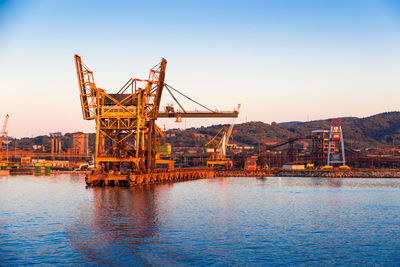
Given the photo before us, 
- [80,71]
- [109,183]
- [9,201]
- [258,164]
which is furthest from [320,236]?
[258,164]

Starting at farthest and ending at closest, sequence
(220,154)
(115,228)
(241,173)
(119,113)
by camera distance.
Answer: (220,154) → (241,173) → (119,113) → (115,228)

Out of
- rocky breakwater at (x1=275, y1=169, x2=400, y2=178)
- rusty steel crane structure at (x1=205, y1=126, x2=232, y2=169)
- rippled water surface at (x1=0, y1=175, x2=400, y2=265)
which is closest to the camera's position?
rippled water surface at (x1=0, y1=175, x2=400, y2=265)

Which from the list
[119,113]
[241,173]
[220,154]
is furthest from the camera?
[220,154]

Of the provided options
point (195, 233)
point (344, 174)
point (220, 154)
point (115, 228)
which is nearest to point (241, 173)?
point (344, 174)

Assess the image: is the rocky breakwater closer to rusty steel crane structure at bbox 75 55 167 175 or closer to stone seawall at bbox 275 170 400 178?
stone seawall at bbox 275 170 400 178

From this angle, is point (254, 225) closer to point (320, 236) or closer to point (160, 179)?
point (320, 236)

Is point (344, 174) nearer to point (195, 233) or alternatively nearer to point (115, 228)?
point (195, 233)

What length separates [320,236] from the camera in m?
25.3

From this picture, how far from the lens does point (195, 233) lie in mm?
→ 25469

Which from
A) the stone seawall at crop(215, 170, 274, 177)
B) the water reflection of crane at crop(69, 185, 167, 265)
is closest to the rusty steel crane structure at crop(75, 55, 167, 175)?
the water reflection of crane at crop(69, 185, 167, 265)

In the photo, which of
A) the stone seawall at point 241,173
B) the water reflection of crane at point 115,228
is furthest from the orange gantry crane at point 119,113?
the stone seawall at point 241,173

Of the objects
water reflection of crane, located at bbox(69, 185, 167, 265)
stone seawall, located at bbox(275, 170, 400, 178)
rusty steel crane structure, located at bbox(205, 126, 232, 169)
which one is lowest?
stone seawall, located at bbox(275, 170, 400, 178)

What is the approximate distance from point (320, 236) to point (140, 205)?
17.8m

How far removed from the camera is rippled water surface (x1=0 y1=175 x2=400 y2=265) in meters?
20.3
